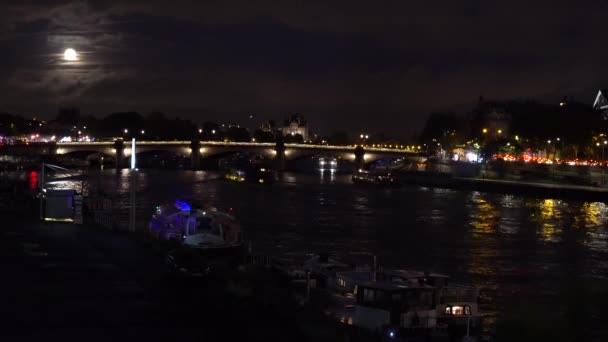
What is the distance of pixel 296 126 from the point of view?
149 metres

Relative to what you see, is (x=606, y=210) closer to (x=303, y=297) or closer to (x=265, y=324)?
(x=303, y=297)

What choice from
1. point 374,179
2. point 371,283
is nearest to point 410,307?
point 371,283

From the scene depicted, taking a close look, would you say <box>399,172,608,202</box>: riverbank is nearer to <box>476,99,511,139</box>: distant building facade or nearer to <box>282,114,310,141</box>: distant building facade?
<box>476,99,511,139</box>: distant building facade

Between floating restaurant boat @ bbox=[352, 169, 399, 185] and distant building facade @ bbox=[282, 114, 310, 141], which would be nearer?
floating restaurant boat @ bbox=[352, 169, 399, 185]

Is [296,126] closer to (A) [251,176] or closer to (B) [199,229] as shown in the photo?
(A) [251,176]

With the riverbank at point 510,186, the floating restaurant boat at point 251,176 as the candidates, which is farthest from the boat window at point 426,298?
the floating restaurant boat at point 251,176

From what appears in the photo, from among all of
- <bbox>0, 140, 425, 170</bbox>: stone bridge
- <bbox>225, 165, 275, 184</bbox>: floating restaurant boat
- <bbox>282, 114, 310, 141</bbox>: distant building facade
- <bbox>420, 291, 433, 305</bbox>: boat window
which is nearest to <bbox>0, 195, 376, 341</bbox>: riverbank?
<bbox>420, 291, 433, 305</bbox>: boat window

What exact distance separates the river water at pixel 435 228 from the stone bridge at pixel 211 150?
2103 cm

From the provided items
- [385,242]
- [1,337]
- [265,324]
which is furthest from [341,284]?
[385,242]

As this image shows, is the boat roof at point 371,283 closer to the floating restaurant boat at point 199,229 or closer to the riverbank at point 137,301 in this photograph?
the riverbank at point 137,301

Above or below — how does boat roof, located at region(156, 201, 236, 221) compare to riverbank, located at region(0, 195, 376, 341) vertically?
above

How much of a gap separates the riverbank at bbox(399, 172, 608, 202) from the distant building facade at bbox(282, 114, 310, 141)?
83530mm

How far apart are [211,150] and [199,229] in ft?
182

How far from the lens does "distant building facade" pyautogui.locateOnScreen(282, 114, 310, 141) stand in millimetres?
148625
